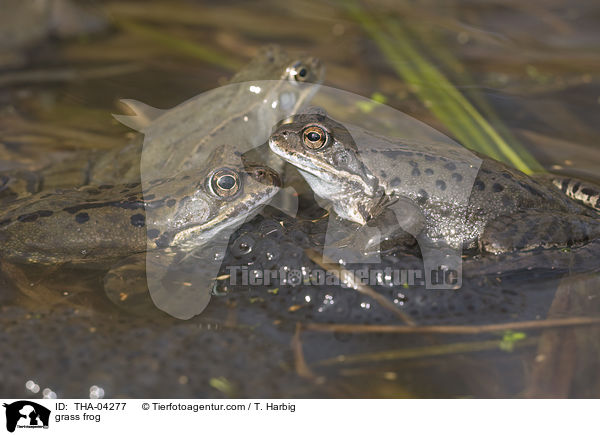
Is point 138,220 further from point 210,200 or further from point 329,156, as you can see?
point 329,156

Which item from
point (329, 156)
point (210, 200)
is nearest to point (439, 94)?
point (329, 156)

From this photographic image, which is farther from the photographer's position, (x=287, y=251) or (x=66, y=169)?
(x=66, y=169)

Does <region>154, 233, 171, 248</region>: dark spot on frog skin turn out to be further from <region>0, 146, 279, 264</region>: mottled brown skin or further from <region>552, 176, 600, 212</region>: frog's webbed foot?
<region>552, 176, 600, 212</region>: frog's webbed foot

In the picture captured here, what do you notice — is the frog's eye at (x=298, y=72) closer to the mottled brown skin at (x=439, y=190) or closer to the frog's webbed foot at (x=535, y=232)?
the mottled brown skin at (x=439, y=190)

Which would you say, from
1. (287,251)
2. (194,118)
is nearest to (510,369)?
(287,251)
